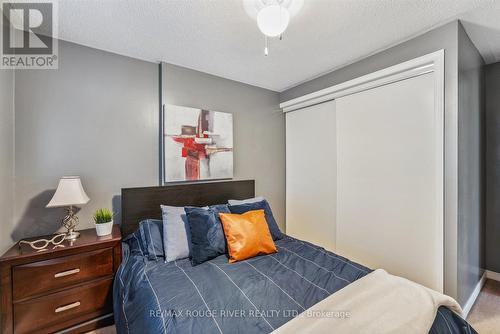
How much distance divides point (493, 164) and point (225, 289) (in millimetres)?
3201

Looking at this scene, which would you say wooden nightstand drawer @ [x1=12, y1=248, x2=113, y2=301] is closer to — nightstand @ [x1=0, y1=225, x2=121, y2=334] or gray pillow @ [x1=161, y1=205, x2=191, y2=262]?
nightstand @ [x1=0, y1=225, x2=121, y2=334]

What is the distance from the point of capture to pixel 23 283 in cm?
151

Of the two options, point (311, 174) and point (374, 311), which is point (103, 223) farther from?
point (311, 174)

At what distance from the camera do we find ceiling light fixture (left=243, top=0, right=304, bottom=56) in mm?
1329

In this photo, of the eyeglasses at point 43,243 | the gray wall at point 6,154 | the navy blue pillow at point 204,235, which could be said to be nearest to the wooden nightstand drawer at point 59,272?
the eyeglasses at point 43,243

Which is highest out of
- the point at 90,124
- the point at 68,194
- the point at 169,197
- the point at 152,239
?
the point at 90,124

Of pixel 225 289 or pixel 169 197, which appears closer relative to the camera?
pixel 225 289

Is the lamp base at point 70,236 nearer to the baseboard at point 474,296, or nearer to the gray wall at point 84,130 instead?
the gray wall at point 84,130

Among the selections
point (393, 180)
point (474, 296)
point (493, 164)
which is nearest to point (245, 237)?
point (393, 180)

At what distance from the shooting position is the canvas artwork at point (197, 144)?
2379 mm

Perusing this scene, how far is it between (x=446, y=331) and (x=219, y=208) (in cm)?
173

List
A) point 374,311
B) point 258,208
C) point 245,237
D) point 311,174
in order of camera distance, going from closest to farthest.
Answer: point 374,311, point 245,237, point 258,208, point 311,174

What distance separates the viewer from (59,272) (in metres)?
1.62

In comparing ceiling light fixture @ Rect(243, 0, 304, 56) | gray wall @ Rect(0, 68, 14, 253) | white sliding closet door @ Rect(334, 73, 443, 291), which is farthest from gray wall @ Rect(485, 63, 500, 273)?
gray wall @ Rect(0, 68, 14, 253)
